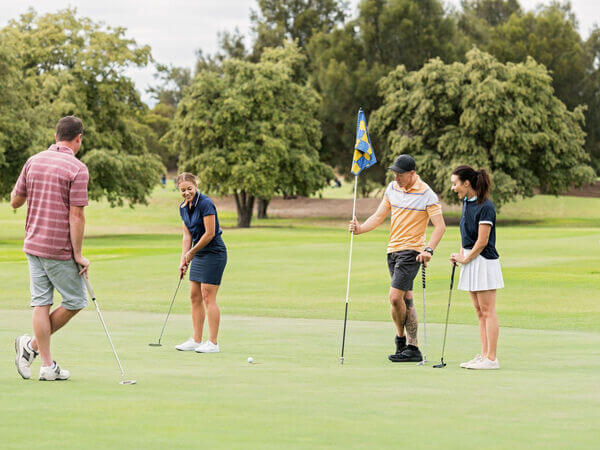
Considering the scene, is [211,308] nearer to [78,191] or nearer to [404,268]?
[404,268]

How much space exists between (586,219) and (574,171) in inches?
365

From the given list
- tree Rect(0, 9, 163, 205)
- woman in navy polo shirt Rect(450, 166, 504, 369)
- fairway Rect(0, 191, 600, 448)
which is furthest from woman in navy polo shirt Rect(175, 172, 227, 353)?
tree Rect(0, 9, 163, 205)

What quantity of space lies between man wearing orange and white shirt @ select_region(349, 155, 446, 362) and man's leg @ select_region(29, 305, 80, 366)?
3314 mm

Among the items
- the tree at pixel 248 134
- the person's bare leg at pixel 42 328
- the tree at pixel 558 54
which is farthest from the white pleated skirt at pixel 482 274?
the tree at pixel 558 54

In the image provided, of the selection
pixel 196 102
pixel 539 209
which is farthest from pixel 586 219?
pixel 196 102

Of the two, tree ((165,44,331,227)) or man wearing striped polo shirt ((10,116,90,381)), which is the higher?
Result: tree ((165,44,331,227))

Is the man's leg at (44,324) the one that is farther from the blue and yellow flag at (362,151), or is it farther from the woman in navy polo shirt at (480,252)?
the blue and yellow flag at (362,151)

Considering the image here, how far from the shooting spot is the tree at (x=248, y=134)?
2420 inches

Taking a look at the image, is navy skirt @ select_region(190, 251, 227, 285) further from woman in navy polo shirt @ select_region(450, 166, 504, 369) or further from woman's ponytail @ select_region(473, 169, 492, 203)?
woman's ponytail @ select_region(473, 169, 492, 203)

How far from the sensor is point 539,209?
80.1 m

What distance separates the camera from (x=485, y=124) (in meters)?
62.3

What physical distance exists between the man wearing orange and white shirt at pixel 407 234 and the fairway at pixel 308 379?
0.43 m

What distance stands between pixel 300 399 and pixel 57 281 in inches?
92.6

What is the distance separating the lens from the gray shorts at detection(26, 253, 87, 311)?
802 centimetres
